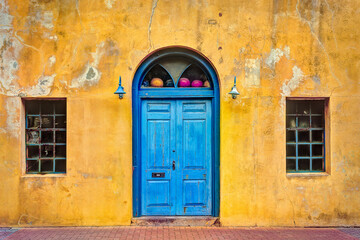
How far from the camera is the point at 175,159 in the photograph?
6.69 m

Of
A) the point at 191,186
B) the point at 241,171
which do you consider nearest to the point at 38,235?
the point at 191,186

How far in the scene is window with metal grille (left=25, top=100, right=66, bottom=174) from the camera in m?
A: 6.61

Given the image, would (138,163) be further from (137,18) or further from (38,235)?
(137,18)

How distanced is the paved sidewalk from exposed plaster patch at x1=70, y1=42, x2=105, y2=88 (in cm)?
288

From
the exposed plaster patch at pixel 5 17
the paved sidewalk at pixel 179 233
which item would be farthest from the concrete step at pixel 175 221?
the exposed plaster patch at pixel 5 17

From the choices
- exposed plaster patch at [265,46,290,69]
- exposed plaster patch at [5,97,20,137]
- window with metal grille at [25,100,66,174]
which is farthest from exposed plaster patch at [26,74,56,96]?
exposed plaster patch at [265,46,290,69]

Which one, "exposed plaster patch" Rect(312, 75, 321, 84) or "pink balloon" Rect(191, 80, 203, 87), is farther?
"pink balloon" Rect(191, 80, 203, 87)

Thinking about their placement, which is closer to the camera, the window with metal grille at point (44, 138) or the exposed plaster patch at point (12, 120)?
the exposed plaster patch at point (12, 120)

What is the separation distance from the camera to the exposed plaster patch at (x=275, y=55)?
659 cm

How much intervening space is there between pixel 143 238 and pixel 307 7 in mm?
5641

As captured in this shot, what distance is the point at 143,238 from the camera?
577 cm

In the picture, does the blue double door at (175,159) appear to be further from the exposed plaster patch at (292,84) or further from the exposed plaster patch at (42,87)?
the exposed plaster patch at (42,87)

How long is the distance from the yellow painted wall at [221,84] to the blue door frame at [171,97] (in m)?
0.16

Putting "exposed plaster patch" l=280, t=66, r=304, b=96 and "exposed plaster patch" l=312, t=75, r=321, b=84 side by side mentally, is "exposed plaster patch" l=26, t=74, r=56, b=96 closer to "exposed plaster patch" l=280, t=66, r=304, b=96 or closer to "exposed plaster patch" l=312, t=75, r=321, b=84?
"exposed plaster patch" l=280, t=66, r=304, b=96
